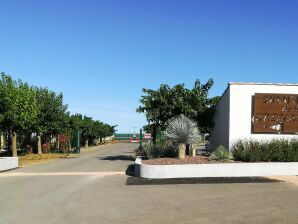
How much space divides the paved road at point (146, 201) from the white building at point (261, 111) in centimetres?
694

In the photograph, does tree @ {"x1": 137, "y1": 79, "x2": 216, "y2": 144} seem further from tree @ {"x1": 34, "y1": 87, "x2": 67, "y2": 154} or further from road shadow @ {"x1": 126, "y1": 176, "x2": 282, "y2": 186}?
tree @ {"x1": 34, "y1": 87, "x2": 67, "y2": 154}

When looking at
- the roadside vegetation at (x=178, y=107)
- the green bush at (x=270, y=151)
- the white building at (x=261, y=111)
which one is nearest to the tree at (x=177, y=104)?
the roadside vegetation at (x=178, y=107)

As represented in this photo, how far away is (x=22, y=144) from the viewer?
164ft

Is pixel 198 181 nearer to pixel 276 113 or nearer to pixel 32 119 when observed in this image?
pixel 276 113

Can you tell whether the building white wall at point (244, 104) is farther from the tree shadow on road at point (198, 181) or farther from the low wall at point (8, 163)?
the low wall at point (8, 163)

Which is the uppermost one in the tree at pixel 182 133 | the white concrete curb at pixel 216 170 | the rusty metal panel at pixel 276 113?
the rusty metal panel at pixel 276 113

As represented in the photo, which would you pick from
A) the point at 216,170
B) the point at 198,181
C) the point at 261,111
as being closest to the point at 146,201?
the point at 198,181

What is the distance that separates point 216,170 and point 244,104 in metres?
6.42

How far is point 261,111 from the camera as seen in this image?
2422 centimetres

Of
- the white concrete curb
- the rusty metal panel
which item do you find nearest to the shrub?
the rusty metal panel

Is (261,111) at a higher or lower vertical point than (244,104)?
lower

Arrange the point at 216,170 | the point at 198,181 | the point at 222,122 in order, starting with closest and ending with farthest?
the point at 198,181, the point at 216,170, the point at 222,122

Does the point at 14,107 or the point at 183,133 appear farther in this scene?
the point at 14,107

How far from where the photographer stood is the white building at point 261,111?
79.2ft
